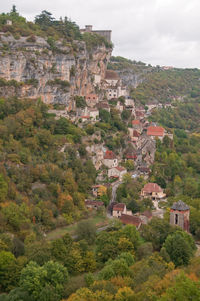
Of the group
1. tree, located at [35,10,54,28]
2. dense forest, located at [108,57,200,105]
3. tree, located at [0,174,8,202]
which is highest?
tree, located at [35,10,54,28]

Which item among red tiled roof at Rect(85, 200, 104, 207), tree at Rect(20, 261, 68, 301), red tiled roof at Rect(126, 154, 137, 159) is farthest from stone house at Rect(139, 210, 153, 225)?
red tiled roof at Rect(126, 154, 137, 159)

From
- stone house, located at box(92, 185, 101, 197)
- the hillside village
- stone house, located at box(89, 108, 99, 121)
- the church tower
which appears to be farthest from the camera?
stone house, located at box(89, 108, 99, 121)

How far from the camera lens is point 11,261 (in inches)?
1079

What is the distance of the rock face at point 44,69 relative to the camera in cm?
4953

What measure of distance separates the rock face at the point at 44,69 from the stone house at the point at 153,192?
16855 mm

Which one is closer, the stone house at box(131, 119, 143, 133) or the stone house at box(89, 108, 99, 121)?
the stone house at box(89, 108, 99, 121)

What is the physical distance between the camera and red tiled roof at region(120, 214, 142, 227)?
126 feet

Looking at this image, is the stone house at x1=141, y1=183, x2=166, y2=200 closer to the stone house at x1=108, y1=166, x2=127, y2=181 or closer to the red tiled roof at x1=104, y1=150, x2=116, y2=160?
the stone house at x1=108, y1=166, x2=127, y2=181

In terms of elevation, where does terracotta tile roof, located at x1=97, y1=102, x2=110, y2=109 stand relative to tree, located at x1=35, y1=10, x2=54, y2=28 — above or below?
below

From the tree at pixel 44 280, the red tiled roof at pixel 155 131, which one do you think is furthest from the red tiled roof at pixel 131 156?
the tree at pixel 44 280

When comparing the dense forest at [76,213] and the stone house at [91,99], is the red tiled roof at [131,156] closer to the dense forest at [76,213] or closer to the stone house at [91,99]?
the dense forest at [76,213]

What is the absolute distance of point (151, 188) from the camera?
47.4 m

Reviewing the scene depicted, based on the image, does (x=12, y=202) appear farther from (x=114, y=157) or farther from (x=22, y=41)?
(x=22, y=41)

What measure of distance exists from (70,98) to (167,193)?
19530mm
